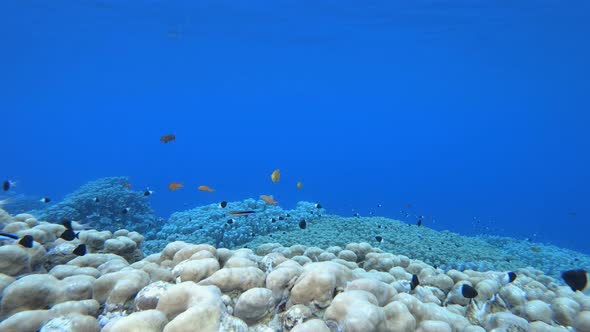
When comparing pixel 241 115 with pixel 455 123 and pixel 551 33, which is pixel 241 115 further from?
pixel 551 33

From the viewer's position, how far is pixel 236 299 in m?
3.39

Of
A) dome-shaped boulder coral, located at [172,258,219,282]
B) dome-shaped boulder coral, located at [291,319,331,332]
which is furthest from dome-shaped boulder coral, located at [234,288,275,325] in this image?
dome-shaped boulder coral, located at [172,258,219,282]

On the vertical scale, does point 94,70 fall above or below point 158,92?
below

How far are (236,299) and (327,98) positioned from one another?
88513 mm

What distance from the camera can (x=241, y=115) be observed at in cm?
13662

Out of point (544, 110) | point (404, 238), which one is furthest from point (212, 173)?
point (404, 238)

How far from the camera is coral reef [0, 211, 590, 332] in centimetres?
285

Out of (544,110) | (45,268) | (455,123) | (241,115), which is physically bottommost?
(45,268)

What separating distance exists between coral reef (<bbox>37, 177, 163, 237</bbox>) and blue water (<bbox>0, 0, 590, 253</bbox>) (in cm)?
1743

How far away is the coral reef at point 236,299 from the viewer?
2.85 meters

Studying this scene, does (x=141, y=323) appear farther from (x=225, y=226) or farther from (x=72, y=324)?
(x=225, y=226)

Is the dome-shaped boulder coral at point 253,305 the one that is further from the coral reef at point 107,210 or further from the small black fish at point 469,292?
the coral reef at point 107,210

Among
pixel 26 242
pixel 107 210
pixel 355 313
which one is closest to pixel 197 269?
pixel 355 313

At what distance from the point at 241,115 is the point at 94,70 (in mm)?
72316
